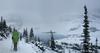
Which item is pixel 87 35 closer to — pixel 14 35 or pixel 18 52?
pixel 14 35

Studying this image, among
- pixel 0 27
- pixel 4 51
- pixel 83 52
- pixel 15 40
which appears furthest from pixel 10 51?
pixel 0 27

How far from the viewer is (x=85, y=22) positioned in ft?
117

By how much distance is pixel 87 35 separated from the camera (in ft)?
117

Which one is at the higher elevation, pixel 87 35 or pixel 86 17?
pixel 86 17

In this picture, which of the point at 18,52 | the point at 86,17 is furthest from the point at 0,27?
the point at 86,17

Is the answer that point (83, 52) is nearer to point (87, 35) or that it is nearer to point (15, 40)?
point (87, 35)

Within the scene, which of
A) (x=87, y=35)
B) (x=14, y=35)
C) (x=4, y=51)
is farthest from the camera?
(x=4, y=51)

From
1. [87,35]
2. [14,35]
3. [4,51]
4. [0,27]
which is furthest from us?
[0,27]

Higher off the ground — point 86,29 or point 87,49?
point 86,29

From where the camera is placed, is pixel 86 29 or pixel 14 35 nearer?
pixel 86 29

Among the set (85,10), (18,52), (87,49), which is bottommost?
(18,52)

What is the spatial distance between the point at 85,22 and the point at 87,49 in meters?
3.27

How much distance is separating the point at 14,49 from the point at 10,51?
1.68 m

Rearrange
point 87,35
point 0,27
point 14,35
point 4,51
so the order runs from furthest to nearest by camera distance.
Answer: point 0,27 → point 4,51 → point 14,35 → point 87,35
